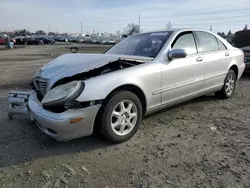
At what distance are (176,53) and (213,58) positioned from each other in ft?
4.36

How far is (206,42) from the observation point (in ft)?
14.9

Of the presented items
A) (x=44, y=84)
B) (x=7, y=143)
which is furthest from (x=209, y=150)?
(x=7, y=143)

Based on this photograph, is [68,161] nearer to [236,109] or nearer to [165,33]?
[165,33]

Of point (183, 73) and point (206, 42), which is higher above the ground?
point (206, 42)

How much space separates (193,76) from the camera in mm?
4086

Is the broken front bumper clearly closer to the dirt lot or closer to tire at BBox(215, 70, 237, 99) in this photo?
the dirt lot

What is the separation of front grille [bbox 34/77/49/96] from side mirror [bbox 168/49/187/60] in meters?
1.86

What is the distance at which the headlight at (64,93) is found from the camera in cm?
273

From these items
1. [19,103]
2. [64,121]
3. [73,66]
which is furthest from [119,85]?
[19,103]

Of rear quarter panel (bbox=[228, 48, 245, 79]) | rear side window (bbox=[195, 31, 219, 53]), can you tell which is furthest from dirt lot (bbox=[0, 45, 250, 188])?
rear quarter panel (bbox=[228, 48, 245, 79])

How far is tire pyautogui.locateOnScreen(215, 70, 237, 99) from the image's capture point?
16.5 ft

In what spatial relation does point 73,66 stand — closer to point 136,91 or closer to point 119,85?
point 119,85

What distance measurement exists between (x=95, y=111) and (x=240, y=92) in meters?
4.48

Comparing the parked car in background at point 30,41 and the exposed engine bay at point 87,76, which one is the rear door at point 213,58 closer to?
the exposed engine bay at point 87,76
